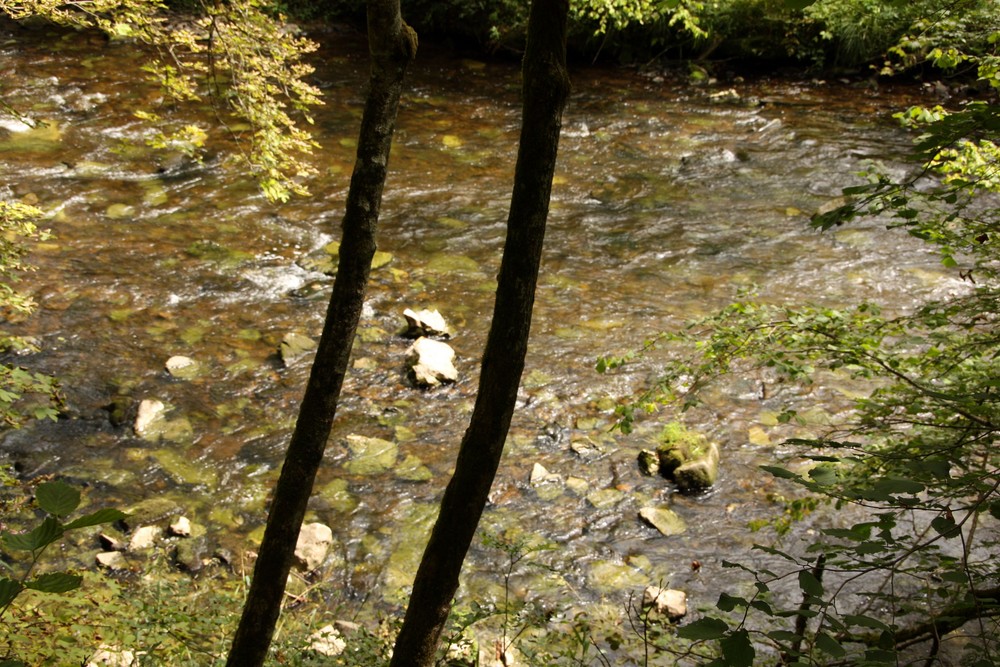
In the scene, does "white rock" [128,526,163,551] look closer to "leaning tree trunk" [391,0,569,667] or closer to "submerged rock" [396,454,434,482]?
"submerged rock" [396,454,434,482]

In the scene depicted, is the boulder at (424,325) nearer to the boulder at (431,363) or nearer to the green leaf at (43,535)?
the boulder at (431,363)

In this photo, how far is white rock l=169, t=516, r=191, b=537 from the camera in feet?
16.4

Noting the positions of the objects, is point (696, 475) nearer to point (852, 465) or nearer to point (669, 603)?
point (669, 603)

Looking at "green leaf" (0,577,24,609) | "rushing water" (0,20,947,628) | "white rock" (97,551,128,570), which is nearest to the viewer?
"green leaf" (0,577,24,609)

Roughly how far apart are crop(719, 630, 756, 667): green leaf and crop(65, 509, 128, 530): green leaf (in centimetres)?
110

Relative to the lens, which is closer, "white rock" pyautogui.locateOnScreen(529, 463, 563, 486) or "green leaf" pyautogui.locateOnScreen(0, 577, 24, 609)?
"green leaf" pyautogui.locateOnScreen(0, 577, 24, 609)

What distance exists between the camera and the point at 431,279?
8211 mm

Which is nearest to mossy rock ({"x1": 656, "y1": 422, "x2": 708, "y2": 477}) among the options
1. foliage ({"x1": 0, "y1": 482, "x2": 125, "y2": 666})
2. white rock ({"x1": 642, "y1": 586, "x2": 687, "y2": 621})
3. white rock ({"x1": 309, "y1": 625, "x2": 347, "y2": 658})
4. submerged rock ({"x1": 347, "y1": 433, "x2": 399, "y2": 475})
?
white rock ({"x1": 642, "y1": 586, "x2": 687, "y2": 621})

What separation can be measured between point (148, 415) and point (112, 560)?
1558mm

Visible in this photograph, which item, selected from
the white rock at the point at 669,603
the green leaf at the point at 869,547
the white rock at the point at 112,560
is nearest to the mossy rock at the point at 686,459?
the white rock at the point at 669,603

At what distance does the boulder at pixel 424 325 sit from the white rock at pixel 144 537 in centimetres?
301

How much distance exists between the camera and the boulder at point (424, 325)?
7.29 meters

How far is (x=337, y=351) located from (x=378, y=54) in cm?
111

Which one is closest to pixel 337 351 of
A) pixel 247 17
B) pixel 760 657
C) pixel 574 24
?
pixel 247 17
